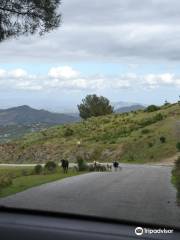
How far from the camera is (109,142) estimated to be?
9169cm

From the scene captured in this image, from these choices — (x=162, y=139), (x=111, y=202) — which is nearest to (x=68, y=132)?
(x=162, y=139)

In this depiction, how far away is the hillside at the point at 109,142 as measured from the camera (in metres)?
81.3

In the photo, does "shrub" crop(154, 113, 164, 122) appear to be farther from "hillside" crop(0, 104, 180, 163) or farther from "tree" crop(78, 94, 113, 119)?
"tree" crop(78, 94, 113, 119)

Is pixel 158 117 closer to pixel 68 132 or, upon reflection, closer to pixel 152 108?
pixel 68 132

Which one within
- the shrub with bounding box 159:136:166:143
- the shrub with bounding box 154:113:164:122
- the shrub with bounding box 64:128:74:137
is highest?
the shrub with bounding box 154:113:164:122

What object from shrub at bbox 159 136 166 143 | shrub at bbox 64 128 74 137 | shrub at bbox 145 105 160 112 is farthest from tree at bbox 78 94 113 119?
shrub at bbox 159 136 166 143

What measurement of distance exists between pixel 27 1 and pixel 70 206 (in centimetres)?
616

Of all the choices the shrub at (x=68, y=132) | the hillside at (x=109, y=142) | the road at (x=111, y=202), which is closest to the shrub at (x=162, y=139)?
the hillside at (x=109, y=142)

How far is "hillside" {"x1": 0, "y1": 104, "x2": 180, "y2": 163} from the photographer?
8131 centimetres

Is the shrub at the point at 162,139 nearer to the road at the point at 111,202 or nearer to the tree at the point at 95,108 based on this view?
the tree at the point at 95,108

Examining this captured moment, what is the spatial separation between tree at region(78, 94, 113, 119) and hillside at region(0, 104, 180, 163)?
1791 centimetres

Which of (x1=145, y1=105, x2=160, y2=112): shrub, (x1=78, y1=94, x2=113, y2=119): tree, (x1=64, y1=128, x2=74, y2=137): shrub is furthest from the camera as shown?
(x1=78, y1=94, x2=113, y2=119): tree

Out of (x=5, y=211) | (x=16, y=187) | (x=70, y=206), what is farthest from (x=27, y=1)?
(x=5, y=211)

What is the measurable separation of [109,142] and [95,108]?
44.1 metres
